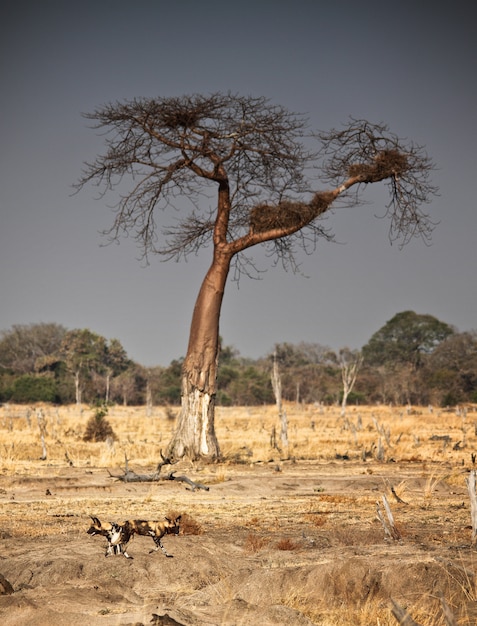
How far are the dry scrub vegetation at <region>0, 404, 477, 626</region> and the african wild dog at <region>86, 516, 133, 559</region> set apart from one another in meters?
0.17

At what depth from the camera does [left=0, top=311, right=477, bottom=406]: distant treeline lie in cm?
5925

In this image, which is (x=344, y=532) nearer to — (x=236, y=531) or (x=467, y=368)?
(x=236, y=531)

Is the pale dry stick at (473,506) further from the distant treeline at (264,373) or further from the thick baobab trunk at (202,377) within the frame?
the distant treeline at (264,373)

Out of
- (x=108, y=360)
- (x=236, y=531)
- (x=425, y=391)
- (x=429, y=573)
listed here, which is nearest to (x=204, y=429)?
(x=236, y=531)

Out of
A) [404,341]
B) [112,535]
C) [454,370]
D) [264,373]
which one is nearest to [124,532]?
[112,535]

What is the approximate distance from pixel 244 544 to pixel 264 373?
61.3 meters

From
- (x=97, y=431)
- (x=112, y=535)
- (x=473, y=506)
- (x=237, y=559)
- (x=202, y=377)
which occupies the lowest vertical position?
(x=237, y=559)

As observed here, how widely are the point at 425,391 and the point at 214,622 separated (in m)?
55.3

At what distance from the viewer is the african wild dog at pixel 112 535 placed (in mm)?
8359

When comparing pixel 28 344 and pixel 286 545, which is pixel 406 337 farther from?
pixel 286 545

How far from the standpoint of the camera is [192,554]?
8.44 metres

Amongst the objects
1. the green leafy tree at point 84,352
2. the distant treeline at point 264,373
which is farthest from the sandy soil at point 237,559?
the green leafy tree at point 84,352

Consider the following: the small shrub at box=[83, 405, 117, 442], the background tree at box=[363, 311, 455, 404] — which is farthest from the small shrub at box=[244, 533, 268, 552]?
the background tree at box=[363, 311, 455, 404]

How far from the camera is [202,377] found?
2095 cm
